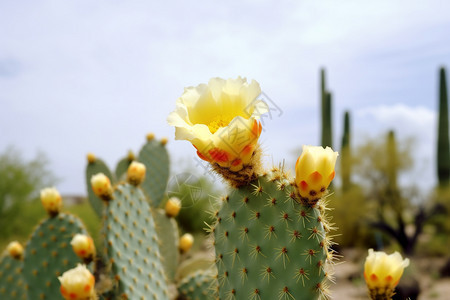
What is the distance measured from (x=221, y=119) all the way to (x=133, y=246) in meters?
1.12

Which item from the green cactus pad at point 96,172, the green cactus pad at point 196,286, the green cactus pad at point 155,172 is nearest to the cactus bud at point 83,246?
the green cactus pad at point 196,286

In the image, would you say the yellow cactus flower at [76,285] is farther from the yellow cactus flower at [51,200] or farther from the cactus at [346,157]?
the cactus at [346,157]

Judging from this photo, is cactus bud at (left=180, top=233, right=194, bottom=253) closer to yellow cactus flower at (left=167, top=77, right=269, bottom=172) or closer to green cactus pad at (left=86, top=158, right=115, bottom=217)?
green cactus pad at (left=86, top=158, right=115, bottom=217)

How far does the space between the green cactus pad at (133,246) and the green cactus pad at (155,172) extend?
139 cm

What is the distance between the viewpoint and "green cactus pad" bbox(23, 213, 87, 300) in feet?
8.30

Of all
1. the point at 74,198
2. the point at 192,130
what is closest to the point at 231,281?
the point at 192,130

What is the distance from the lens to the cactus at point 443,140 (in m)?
15.4

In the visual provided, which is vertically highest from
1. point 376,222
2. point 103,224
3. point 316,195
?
point 316,195

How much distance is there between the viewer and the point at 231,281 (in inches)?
57.1

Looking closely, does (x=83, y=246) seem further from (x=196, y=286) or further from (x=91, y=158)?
(x=91, y=158)

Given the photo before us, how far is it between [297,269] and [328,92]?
51.9ft

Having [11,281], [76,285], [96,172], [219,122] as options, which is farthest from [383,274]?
[11,281]

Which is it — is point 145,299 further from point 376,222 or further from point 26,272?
point 376,222

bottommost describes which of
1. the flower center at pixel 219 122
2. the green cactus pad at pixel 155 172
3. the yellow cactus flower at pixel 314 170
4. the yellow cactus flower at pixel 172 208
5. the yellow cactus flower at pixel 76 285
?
the yellow cactus flower at pixel 172 208
